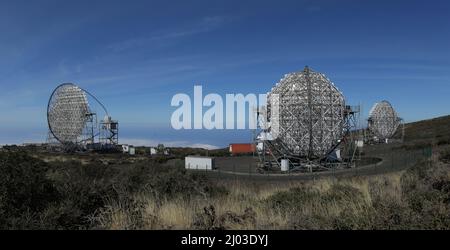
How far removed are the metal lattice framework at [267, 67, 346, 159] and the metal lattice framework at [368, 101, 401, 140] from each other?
5372 cm

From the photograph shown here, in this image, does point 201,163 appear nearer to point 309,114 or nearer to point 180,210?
point 309,114

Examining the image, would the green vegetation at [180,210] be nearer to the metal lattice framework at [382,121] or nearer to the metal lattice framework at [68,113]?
the metal lattice framework at [68,113]

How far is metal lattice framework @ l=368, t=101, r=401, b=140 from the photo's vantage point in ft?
319

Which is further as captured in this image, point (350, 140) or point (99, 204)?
point (350, 140)

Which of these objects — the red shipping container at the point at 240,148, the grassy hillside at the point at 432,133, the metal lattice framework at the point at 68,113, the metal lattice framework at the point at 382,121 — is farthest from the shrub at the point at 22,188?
the metal lattice framework at the point at 382,121

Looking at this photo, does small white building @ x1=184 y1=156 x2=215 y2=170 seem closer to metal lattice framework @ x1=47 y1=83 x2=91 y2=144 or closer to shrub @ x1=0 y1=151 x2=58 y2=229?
shrub @ x1=0 y1=151 x2=58 y2=229

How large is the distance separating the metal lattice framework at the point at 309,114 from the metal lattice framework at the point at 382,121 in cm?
5372

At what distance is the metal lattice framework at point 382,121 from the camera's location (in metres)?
97.1

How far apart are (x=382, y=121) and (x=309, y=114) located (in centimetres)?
5960

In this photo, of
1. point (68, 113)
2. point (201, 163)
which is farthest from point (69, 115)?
point (201, 163)
